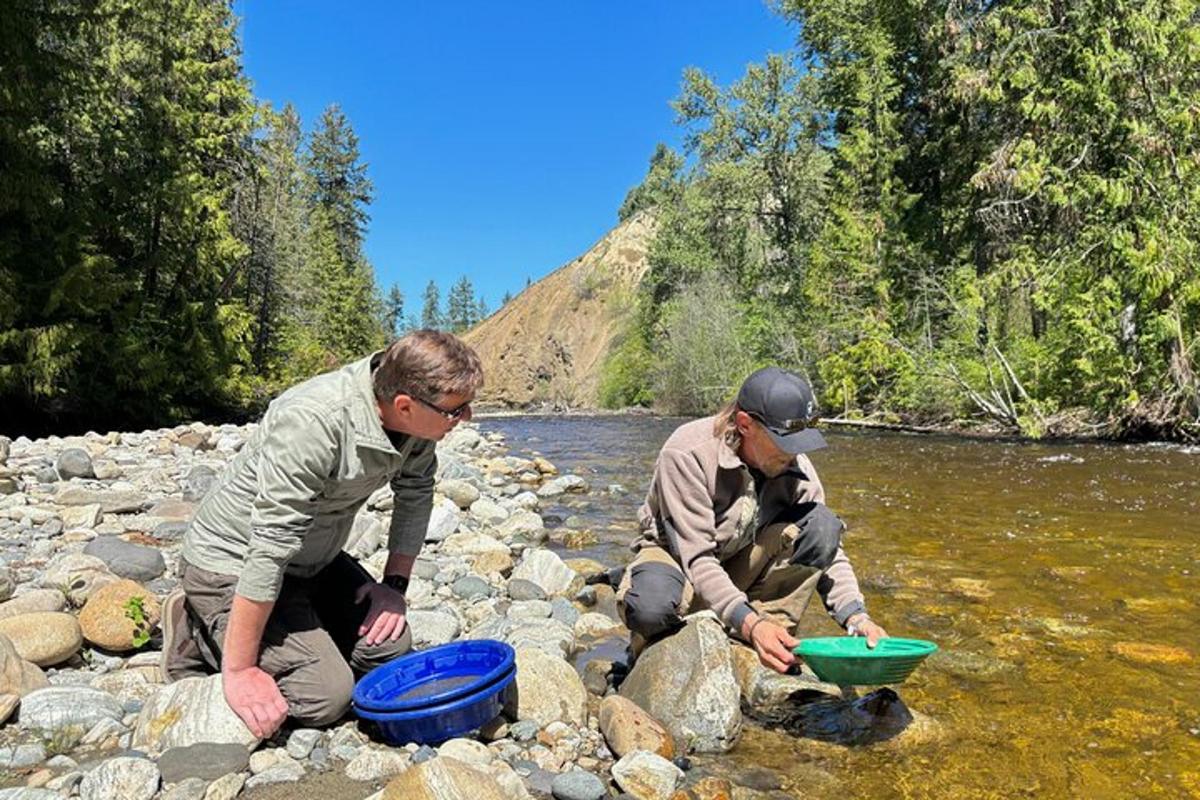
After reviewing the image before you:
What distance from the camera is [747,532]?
319 centimetres

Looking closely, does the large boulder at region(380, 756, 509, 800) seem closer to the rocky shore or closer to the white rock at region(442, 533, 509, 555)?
the rocky shore

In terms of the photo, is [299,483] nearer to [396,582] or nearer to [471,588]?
[396,582]

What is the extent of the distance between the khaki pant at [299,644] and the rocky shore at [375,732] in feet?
0.45

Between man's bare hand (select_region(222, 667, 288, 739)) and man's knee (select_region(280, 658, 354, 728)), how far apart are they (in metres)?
0.09

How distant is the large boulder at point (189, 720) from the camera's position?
2.50m

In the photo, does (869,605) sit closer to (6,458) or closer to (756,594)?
(756,594)

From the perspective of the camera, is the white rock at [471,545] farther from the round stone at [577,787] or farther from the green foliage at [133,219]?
the green foliage at [133,219]

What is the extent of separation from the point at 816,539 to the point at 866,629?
0.49 m

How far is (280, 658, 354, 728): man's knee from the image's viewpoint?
2688 millimetres

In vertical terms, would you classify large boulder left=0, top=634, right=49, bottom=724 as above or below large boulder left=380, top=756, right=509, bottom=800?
above

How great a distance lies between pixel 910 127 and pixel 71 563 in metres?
22.6

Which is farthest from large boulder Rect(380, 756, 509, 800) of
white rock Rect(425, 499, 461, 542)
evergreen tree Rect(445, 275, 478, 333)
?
evergreen tree Rect(445, 275, 478, 333)

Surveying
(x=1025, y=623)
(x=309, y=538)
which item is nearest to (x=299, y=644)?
(x=309, y=538)

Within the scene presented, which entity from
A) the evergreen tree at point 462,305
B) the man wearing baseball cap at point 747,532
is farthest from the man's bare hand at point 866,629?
the evergreen tree at point 462,305
